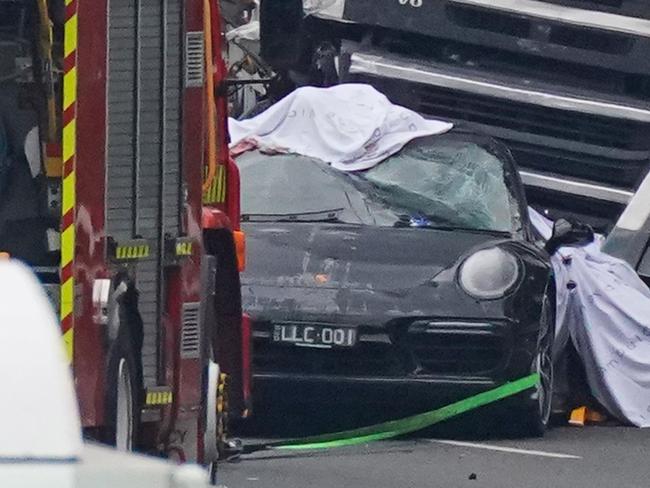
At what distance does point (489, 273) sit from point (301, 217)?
1.25 metres

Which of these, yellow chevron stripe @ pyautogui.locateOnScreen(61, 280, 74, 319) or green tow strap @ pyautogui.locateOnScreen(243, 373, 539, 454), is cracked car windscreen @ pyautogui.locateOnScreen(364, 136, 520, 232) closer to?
green tow strap @ pyautogui.locateOnScreen(243, 373, 539, 454)

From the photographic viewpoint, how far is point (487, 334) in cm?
1008

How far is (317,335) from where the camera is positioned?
997cm

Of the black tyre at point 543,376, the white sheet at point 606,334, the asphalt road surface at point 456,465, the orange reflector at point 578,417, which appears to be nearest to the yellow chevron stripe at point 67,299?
the asphalt road surface at point 456,465

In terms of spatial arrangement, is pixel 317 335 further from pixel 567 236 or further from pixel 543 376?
pixel 567 236

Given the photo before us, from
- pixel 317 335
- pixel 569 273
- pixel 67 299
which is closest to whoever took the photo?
pixel 67 299

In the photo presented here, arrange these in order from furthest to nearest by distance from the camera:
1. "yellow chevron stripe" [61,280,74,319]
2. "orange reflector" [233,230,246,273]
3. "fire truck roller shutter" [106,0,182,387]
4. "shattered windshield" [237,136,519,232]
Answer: "shattered windshield" [237,136,519,232] < "orange reflector" [233,230,246,273] < "fire truck roller shutter" [106,0,182,387] < "yellow chevron stripe" [61,280,74,319]

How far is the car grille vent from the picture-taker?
7.01m

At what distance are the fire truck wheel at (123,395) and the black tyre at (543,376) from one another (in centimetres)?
401

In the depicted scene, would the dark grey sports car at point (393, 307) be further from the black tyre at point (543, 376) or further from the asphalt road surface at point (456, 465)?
the asphalt road surface at point (456, 465)

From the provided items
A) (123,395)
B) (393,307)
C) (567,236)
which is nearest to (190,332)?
(123,395)

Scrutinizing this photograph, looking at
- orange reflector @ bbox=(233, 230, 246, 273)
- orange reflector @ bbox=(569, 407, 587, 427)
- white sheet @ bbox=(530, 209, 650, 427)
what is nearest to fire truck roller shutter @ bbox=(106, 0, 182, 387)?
orange reflector @ bbox=(233, 230, 246, 273)

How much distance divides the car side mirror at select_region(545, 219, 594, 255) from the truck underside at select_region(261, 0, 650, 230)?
359cm

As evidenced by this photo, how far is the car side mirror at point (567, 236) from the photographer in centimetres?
1112
